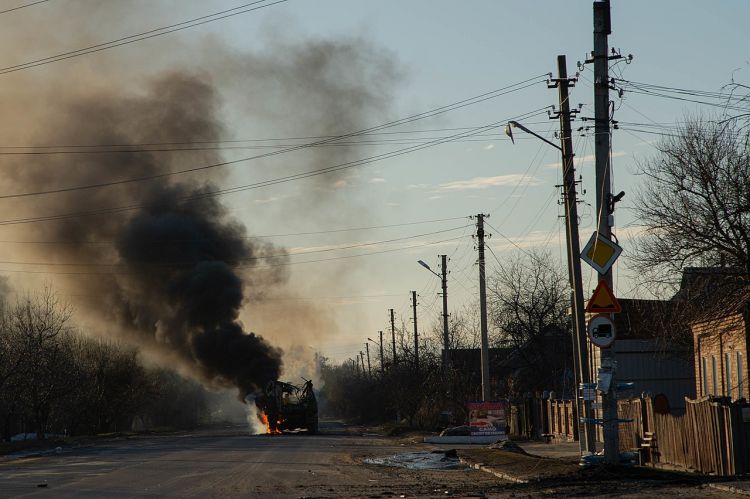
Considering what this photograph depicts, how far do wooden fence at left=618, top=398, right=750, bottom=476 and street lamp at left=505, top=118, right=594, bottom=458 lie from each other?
1.74 meters

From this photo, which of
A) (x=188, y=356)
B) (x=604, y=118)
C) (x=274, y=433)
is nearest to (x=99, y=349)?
(x=188, y=356)

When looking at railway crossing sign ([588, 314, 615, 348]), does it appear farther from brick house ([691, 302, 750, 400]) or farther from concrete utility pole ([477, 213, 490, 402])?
concrete utility pole ([477, 213, 490, 402])

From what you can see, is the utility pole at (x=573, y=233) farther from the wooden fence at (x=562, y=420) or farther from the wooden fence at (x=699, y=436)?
the wooden fence at (x=562, y=420)

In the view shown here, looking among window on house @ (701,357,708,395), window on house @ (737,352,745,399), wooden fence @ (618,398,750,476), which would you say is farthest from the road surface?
window on house @ (701,357,708,395)

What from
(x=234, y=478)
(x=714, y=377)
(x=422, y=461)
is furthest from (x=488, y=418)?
(x=234, y=478)

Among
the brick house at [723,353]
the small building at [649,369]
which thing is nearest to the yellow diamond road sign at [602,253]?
the brick house at [723,353]

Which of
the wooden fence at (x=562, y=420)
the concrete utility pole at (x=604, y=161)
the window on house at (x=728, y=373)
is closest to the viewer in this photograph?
the concrete utility pole at (x=604, y=161)

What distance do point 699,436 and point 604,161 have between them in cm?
496

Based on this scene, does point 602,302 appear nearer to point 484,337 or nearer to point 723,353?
point 723,353

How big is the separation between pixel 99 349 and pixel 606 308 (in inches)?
2406

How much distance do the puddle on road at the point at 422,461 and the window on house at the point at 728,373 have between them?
8.38 meters

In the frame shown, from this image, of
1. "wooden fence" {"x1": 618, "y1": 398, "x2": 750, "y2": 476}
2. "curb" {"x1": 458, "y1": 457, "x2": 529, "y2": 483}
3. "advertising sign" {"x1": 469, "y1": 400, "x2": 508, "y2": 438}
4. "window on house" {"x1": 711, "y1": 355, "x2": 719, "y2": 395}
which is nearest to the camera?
"wooden fence" {"x1": 618, "y1": 398, "x2": 750, "y2": 476}

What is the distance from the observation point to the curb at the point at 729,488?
12942 millimetres

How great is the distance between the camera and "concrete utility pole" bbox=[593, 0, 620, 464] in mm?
16797
